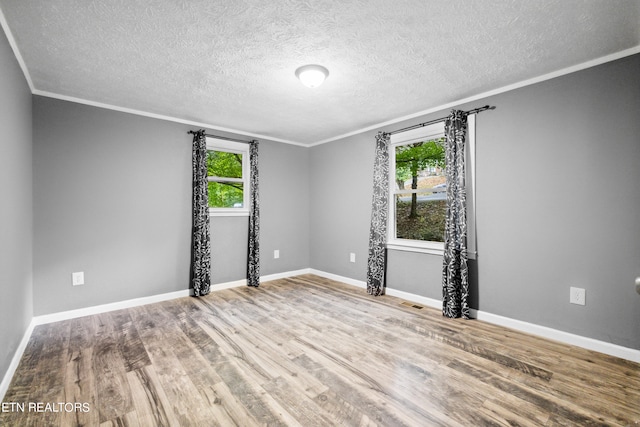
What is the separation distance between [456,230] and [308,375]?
2.14 meters

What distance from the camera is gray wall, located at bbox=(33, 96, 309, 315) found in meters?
3.00

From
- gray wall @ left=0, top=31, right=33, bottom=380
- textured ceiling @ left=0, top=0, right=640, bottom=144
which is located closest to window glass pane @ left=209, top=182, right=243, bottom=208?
textured ceiling @ left=0, top=0, right=640, bottom=144

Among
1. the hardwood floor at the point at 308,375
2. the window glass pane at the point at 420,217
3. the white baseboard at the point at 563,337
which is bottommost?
Answer: the hardwood floor at the point at 308,375

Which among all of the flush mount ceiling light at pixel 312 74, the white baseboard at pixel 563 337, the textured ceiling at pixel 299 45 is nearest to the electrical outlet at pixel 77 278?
the textured ceiling at pixel 299 45

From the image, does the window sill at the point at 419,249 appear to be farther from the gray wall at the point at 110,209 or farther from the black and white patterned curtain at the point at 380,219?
the gray wall at the point at 110,209

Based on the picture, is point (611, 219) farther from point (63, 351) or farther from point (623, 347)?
point (63, 351)

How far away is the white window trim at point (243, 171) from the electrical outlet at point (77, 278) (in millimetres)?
1588

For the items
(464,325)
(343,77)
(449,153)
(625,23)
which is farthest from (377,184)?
(625,23)

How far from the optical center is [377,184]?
4.02 m

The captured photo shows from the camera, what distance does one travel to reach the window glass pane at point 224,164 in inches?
170

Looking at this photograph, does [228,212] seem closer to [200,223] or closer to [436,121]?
[200,223]

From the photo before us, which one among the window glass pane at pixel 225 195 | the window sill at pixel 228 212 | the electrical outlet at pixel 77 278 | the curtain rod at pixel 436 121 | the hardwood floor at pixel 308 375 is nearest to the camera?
the hardwood floor at pixel 308 375

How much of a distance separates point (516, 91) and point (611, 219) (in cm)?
141

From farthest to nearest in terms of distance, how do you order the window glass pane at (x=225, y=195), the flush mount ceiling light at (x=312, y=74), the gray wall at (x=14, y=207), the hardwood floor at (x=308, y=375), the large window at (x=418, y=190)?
the window glass pane at (x=225, y=195) < the large window at (x=418, y=190) < the flush mount ceiling light at (x=312, y=74) < the gray wall at (x=14, y=207) < the hardwood floor at (x=308, y=375)
